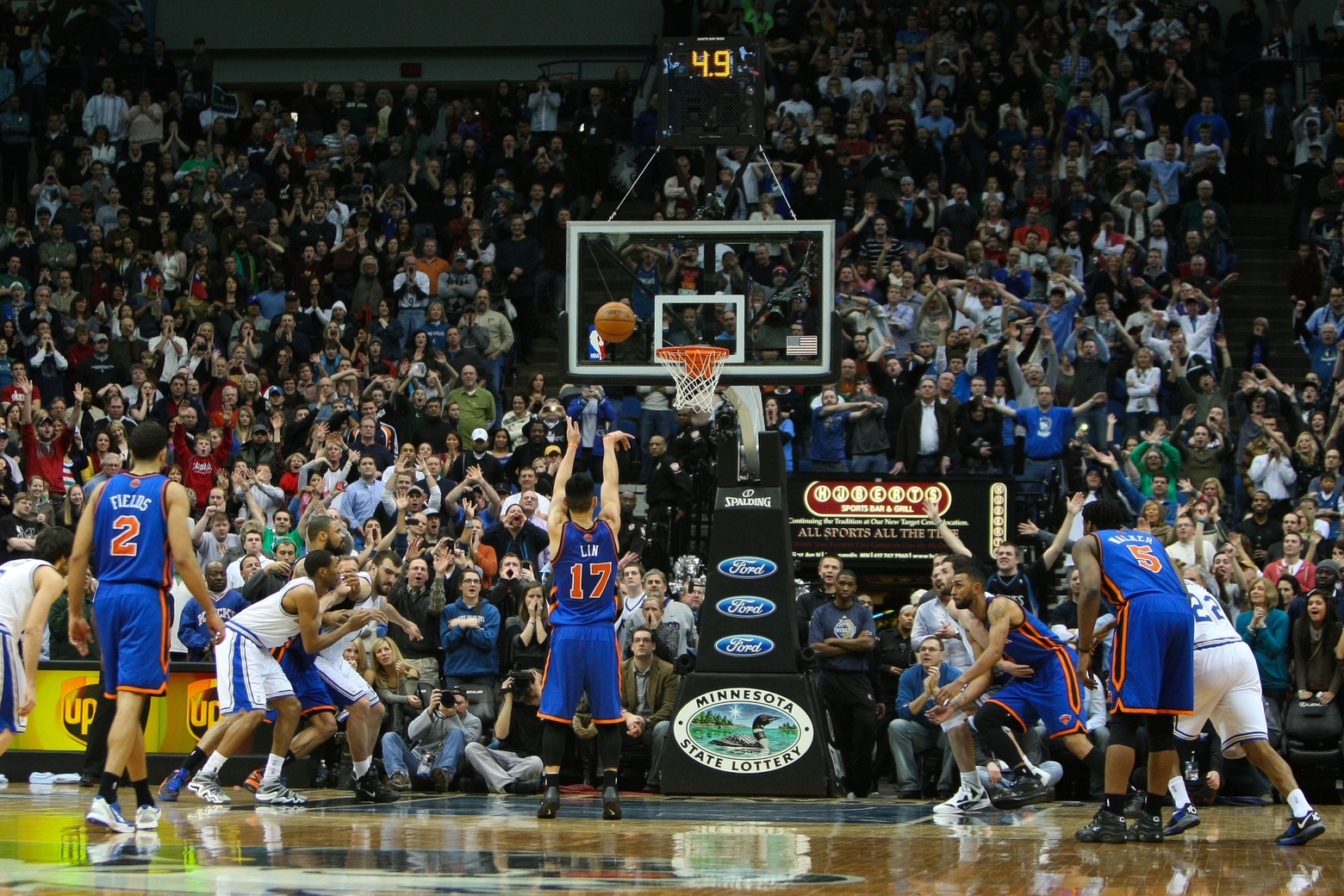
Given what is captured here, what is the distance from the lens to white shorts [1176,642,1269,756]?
9.80m

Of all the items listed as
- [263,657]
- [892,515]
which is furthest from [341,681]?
[892,515]

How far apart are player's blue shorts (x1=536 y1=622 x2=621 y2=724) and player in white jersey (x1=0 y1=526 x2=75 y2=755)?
2.97m

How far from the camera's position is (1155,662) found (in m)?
9.05

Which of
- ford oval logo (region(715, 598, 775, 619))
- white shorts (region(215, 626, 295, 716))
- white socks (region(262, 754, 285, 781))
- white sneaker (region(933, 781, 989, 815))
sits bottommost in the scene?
white sneaker (region(933, 781, 989, 815))

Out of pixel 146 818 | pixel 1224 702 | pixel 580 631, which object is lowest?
pixel 146 818

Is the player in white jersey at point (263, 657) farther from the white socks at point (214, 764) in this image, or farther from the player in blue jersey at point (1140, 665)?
the player in blue jersey at point (1140, 665)

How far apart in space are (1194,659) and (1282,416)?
31.8ft

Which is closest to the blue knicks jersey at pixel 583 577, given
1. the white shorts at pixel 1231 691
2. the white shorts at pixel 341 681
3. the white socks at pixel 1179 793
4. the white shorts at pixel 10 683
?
the white shorts at pixel 341 681

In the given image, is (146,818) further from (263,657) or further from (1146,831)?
(1146,831)

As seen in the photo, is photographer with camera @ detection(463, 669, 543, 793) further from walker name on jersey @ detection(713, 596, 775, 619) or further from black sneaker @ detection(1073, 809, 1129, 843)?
black sneaker @ detection(1073, 809, 1129, 843)

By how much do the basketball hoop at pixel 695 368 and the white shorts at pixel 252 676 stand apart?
3.60 m

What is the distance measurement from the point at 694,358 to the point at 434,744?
371 cm

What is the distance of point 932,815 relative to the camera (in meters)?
10.9

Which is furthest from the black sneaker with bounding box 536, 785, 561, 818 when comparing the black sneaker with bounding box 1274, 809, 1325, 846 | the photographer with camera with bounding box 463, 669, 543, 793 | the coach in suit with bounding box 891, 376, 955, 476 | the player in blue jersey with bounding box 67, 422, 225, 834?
the coach in suit with bounding box 891, 376, 955, 476
